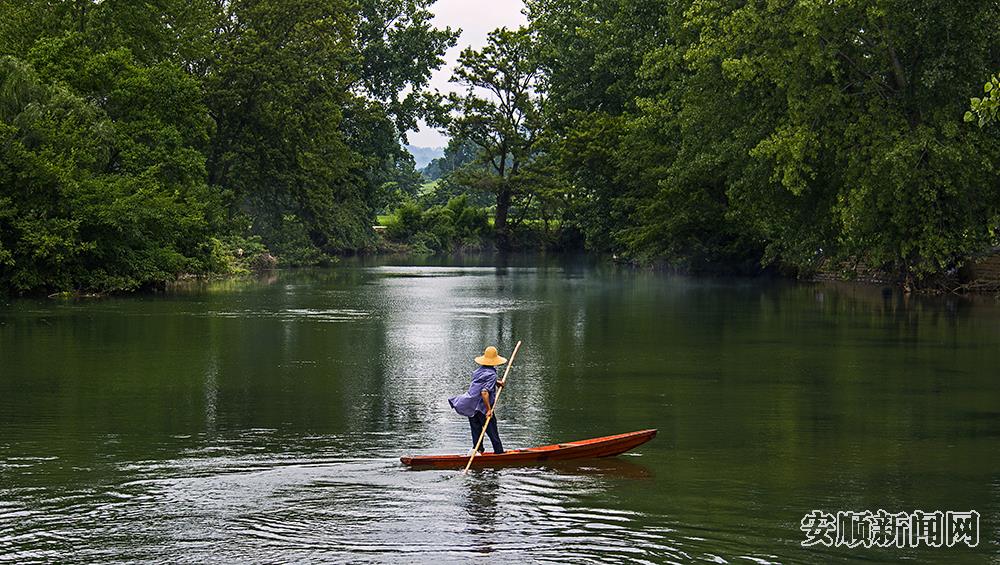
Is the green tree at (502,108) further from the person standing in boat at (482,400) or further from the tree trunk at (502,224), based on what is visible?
the person standing in boat at (482,400)

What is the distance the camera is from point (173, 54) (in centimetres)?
6044

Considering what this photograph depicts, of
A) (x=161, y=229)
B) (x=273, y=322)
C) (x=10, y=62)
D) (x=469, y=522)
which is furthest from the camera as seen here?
(x=161, y=229)

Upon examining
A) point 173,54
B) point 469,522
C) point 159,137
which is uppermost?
point 173,54

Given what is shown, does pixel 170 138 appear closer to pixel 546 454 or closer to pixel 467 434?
pixel 467 434

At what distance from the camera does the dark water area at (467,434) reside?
12062 mm

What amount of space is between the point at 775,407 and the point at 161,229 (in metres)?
32.7

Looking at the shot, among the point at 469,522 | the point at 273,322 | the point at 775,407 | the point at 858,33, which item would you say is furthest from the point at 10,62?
the point at 469,522

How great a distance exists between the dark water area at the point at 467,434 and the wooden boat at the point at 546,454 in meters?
0.21

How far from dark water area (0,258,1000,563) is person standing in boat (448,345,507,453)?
832 mm

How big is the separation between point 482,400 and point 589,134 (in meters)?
56.2

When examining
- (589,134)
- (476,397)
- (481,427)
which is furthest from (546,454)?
(589,134)

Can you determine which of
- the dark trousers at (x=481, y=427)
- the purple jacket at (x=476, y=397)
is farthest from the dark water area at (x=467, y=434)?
the purple jacket at (x=476, y=397)

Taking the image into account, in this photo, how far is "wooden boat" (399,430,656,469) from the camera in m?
15.1

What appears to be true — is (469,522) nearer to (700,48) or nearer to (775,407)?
(775,407)
